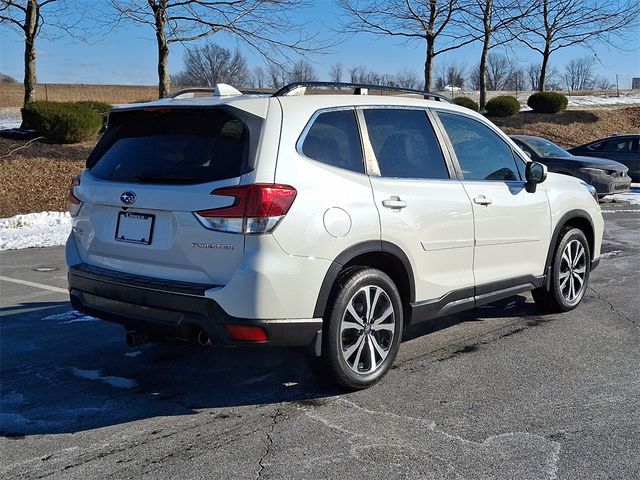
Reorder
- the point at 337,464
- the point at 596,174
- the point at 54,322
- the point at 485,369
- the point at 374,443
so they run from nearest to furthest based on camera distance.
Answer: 1. the point at 337,464
2. the point at 374,443
3. the point at 485,369
4. the point at 54,322
5. the point at 596,174

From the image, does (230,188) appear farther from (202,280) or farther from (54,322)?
(54,322)

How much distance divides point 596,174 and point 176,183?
44.7 ft

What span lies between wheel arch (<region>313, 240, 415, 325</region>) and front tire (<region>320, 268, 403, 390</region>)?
9cm

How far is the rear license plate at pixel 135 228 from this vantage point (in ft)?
13.8

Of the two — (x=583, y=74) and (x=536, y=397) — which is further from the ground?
(x=583, y=74)

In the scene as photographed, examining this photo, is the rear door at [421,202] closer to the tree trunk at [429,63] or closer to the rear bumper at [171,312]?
the rear bumper at [171,312]

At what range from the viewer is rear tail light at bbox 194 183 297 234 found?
3.88 m

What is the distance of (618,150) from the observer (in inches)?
778

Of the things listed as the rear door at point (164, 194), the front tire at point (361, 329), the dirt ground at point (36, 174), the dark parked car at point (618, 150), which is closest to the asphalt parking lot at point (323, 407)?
the front tire at point (361, 329)

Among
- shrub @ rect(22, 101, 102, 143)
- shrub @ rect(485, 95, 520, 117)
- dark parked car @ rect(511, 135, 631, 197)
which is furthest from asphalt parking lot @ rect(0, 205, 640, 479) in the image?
shrub @ rect(485, 95, 520, 117)

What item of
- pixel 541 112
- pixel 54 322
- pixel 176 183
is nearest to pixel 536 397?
pixel 176 183

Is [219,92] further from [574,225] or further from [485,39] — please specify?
[485,39]

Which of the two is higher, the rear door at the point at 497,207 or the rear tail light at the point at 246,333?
the rear door at the point at 497,207

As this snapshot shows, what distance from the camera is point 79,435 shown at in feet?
12.7
